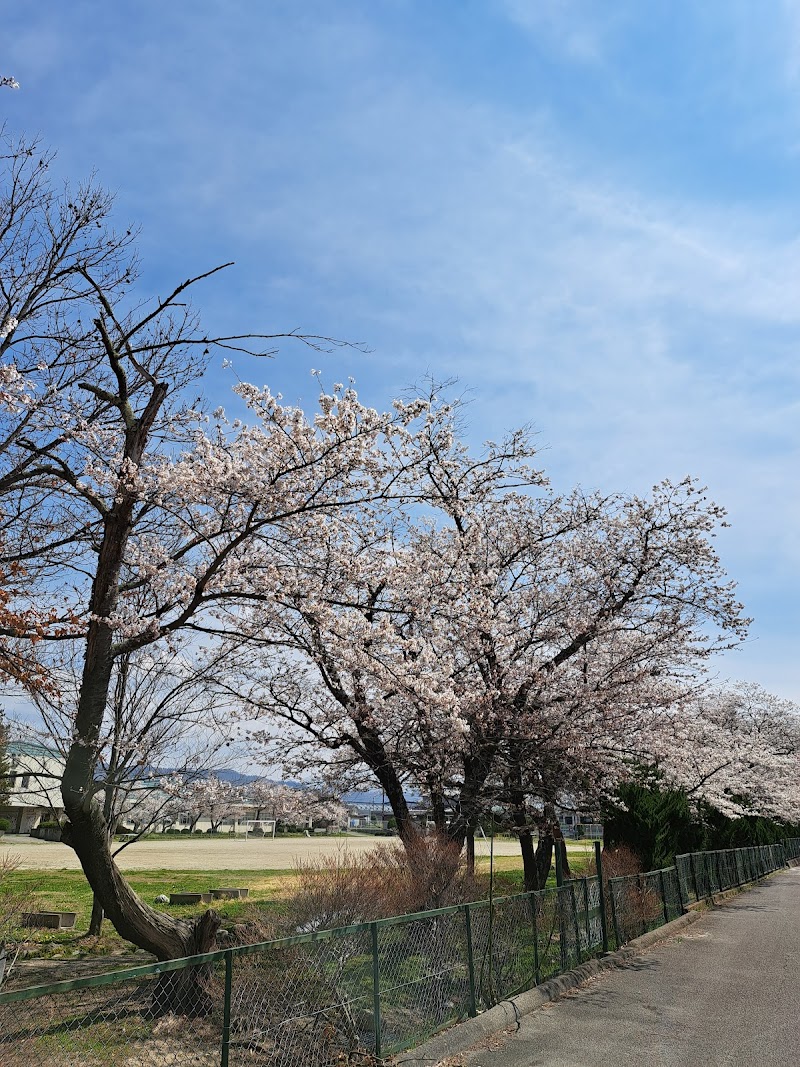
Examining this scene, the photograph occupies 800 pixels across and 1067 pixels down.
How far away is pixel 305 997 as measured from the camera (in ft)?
19.8

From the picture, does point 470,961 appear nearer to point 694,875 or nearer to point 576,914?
point 576,914

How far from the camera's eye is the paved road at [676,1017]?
22.9 ft

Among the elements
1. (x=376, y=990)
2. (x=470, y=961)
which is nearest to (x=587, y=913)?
(x=470, y=961)

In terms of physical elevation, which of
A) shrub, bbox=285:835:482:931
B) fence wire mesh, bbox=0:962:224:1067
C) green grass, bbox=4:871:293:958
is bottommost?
green grass, bbox=4:871:293:958

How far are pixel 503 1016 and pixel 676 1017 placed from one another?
7.06 feet

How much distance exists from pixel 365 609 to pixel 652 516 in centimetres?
726

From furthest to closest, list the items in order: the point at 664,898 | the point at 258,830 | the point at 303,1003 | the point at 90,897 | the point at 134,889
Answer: the point at 258,830
the point at 90,897
the point at 134,889
the point at 664,898
the point at 303,1003

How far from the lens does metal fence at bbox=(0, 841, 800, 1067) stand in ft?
17.1

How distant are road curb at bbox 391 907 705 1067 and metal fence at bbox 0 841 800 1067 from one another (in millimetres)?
129

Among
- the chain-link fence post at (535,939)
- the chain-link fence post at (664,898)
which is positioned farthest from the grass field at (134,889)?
the chain-link fence post at (664,898)

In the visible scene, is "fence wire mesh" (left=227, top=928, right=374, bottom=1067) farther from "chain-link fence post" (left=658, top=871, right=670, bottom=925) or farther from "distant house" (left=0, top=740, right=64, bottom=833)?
"chain-link fence post" (left=658, top=871, right=670, bottom=925)

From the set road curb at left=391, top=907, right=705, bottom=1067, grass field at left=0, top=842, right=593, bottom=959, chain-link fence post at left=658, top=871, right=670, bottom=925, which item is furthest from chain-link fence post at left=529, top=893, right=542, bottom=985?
chain-link fence post at left=658, top=871, right=670, bottom=925

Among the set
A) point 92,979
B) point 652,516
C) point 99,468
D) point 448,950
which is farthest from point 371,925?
point 652,516

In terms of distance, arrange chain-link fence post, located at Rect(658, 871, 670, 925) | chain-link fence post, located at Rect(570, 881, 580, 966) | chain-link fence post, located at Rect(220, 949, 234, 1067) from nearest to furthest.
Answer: chain-link fence post, located at Rect(220, 949, 234, 1067) < chain-link fence post, located at Rect(570, 881, 580, 966) < chain-link fence post, located at Rect(658, 871, 670, 925)
